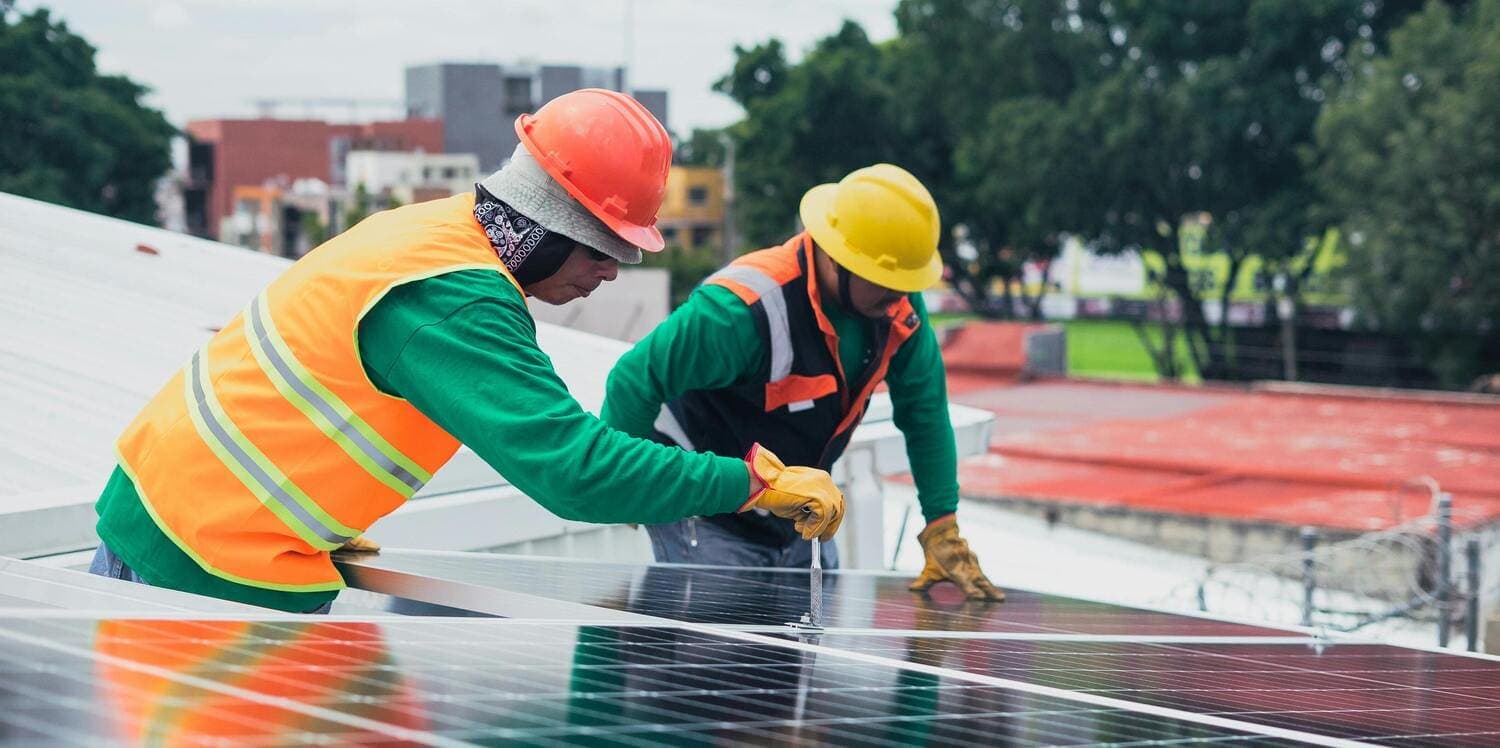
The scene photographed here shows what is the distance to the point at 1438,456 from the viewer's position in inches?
780

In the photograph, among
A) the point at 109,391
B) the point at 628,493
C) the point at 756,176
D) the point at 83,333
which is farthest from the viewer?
the point at 756,176

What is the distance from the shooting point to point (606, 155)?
11.1 ft

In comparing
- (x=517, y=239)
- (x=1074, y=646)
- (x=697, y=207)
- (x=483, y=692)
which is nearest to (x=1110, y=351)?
(x=697, y=207)

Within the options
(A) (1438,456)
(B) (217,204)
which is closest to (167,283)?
(A) (1438,456)

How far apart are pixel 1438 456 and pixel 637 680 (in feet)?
63.3

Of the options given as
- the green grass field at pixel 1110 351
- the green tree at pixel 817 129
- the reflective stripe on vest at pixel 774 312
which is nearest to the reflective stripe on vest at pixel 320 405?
the reflective stripe on vest at pixel 774 312

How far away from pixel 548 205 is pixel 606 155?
0.55 feet

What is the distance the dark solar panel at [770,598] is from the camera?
363 centimetres

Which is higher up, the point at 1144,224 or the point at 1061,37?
the point at 1061,37

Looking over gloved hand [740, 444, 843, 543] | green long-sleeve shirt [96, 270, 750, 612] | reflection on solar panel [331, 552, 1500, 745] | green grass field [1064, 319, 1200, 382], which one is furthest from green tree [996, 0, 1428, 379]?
green long-sleeve shirt [96, 270, 750, 612]

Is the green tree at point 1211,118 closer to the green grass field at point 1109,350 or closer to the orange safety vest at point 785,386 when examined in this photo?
the green grass field at point 1109,350

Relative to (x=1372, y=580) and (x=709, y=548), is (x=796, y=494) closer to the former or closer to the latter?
(x=709, y=548)

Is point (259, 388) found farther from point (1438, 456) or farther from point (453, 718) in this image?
point (1438, 456)

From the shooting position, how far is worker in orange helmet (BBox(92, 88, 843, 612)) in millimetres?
2939
